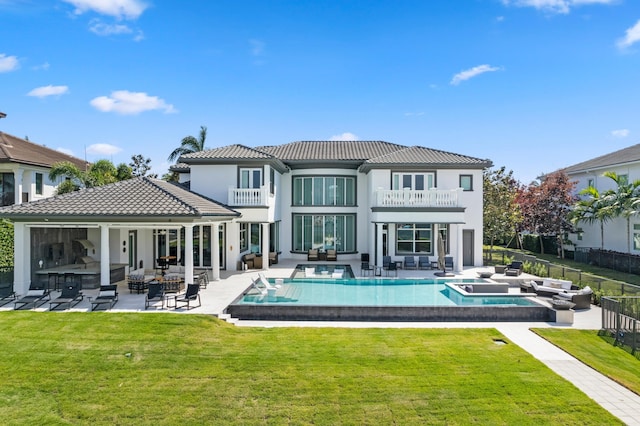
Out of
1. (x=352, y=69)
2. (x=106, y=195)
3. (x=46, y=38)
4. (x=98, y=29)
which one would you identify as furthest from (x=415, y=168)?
(x=46, y=38)

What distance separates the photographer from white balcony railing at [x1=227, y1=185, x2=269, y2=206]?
2216 cm

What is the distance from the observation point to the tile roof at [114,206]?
50.7ft

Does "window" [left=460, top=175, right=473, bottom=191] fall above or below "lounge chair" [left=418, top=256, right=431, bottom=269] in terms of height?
above

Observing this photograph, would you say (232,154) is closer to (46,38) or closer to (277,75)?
(277,75)

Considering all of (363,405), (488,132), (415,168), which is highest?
(488,132)

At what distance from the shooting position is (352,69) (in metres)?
25.4

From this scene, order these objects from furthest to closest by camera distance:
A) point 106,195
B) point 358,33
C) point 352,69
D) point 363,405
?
point 352,69 < point 358,33 < point 106,195 < point 363,405

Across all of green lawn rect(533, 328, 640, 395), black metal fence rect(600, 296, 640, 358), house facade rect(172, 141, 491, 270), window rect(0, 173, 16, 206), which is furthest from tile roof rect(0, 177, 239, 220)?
black metal fence rect(600, 296, 640, 358)

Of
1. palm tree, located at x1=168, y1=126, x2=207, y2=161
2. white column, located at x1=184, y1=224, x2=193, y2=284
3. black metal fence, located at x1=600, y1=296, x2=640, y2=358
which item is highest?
palm tree, located at x1=168, y1=126, x2=207, y2=161

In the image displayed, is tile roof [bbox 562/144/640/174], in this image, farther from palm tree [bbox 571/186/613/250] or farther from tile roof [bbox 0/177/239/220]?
tile roof [bbox 0/177/239/220]

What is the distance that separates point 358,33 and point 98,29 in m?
13.4

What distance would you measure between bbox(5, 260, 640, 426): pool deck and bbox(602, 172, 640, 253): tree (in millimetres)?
10708

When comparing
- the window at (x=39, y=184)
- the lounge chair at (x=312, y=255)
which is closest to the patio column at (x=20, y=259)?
the window at (x=39, y=184)

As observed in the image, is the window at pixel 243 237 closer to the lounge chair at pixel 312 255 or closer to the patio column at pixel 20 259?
the lounge chair at pixel 312 255
